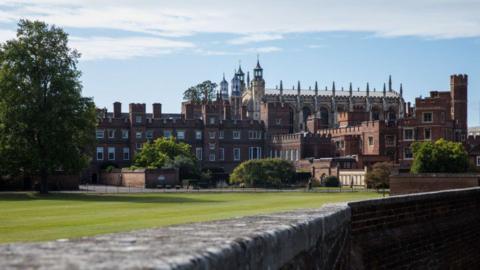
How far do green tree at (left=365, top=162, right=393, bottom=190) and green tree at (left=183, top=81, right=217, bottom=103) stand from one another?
282ft

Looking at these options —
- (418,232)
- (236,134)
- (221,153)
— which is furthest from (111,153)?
(418,232)

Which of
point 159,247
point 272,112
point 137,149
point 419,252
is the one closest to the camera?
point 159,247

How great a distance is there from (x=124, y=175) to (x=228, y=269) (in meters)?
85.4

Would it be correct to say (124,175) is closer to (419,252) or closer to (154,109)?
(154,109)

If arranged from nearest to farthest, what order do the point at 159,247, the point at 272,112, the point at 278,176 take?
the point at 159,247
the point at 278,176
the point at 272,112

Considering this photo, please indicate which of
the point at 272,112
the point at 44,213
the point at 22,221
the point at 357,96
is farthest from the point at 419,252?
the point at 357,96

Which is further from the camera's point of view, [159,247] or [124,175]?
[124,175]

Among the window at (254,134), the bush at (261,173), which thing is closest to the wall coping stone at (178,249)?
the bush at (261,173)

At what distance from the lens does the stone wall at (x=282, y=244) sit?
4.14m

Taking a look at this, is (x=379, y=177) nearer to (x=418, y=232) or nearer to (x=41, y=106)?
(x=41, y=106)

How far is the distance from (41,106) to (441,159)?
3632 cm

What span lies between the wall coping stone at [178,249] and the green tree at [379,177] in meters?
67.6

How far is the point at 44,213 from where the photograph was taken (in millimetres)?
36219

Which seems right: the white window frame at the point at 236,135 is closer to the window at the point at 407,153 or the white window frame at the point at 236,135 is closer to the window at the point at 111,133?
the window at the point at 111,133
